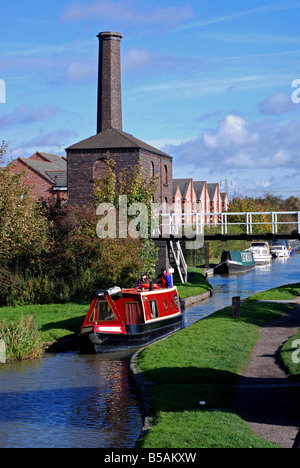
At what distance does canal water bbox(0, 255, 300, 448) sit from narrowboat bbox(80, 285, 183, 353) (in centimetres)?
63

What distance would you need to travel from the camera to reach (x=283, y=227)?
10650 centimetres

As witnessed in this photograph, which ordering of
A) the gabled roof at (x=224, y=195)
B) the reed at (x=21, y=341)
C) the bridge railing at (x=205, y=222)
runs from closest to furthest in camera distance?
the reed at (x=21, y=341) < the bridge railing at (x=205, y=222) < the gabled roof at (x=224, y=195)

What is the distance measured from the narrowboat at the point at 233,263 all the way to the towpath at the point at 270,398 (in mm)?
35521

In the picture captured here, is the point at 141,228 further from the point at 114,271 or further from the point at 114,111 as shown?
the point at 114,111

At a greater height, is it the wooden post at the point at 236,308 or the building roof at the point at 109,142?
the building roof at the point at 109,142

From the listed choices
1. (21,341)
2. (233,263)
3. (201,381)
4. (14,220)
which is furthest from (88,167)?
(201,381)

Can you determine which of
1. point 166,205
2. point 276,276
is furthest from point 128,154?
point 276,276

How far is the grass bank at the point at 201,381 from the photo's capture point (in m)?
10.3

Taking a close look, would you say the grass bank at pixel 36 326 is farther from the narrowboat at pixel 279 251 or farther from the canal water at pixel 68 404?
the narrowboat at pixel 279 251

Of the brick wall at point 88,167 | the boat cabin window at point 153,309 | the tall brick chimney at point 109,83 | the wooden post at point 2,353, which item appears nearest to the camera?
the wooden post at point 2,353

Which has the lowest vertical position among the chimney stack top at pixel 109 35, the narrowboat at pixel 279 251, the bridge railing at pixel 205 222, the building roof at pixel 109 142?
the narrowboat at pixel 279 251

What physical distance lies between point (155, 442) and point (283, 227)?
98.8 m

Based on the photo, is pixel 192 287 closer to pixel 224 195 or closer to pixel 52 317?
pixel 52 317

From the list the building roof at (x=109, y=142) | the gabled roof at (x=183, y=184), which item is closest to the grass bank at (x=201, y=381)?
the building roof at (x=109, y=142)
